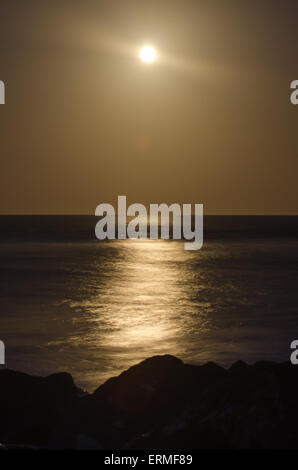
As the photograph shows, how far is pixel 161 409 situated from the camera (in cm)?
842

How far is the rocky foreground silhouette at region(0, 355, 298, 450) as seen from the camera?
6711 millimetres

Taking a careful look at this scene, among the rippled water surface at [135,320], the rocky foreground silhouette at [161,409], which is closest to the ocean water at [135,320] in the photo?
the rippled water surface at [135,320]

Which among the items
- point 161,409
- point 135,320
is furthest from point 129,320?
point 161,409

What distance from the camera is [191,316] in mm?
23266

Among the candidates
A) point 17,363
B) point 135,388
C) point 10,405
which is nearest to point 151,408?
point 135,388

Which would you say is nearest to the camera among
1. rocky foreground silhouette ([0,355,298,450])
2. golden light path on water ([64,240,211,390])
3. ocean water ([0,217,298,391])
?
rocky foreground silhouette ([0,355,298,450])

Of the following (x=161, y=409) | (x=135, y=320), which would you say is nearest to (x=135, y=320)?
(x=135, y=320)

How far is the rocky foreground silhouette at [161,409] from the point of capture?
264 inches

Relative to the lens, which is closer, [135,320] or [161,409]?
[161,409]

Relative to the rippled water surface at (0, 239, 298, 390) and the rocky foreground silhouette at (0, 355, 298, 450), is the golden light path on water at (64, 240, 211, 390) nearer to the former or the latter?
the rippled water surface at (0, 239, 298, 390)

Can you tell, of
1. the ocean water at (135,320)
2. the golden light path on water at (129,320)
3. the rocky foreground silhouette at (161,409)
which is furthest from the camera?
the golden light path on water at (129,320)

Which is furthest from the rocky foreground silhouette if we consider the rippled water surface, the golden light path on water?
the golden light path on water

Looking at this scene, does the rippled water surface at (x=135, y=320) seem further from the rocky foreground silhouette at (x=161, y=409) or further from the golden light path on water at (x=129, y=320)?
the rocky foreground silhouette at (x=161, y=409)

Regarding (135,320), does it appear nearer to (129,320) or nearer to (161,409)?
(129,320)
